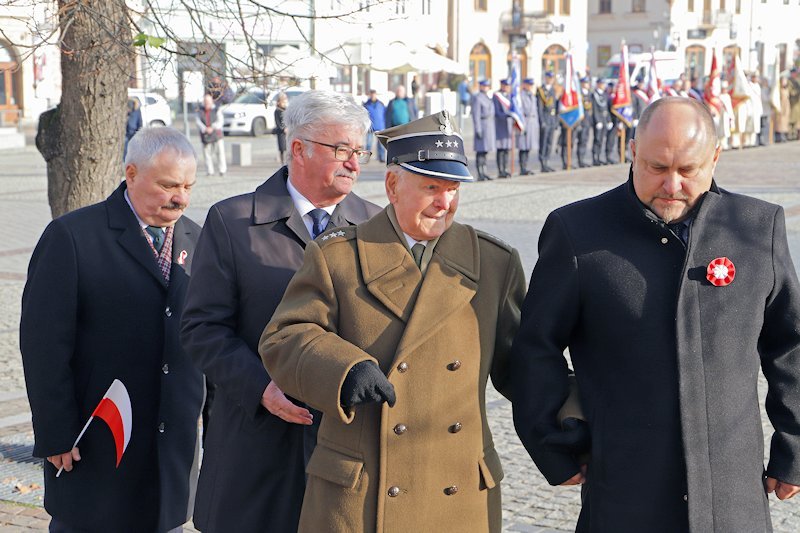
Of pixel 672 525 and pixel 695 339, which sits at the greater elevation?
pixel 695 339

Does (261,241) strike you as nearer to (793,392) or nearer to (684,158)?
(684,158)

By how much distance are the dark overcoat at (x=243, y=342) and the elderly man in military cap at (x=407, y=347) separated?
0.46 m

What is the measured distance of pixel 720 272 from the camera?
2.95 meters

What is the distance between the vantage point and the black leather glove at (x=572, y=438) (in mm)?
2967

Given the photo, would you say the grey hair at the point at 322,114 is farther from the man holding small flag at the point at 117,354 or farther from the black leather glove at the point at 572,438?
the black leather glove at the point at 572,438

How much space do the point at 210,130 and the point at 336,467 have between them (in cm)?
1987

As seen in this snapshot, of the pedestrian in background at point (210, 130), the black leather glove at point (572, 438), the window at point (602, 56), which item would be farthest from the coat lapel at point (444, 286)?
the window at point (602, 56)

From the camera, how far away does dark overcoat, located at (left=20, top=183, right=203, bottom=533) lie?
3797 mm

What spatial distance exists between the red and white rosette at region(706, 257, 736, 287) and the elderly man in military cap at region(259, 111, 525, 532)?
0.56 meters

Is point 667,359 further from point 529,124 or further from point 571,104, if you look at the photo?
point 571,104

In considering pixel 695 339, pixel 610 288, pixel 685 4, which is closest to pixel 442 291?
pixel 610 288

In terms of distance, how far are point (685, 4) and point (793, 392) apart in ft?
249

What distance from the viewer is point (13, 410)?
705 centimetres

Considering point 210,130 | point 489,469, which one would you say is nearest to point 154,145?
point 489,469
